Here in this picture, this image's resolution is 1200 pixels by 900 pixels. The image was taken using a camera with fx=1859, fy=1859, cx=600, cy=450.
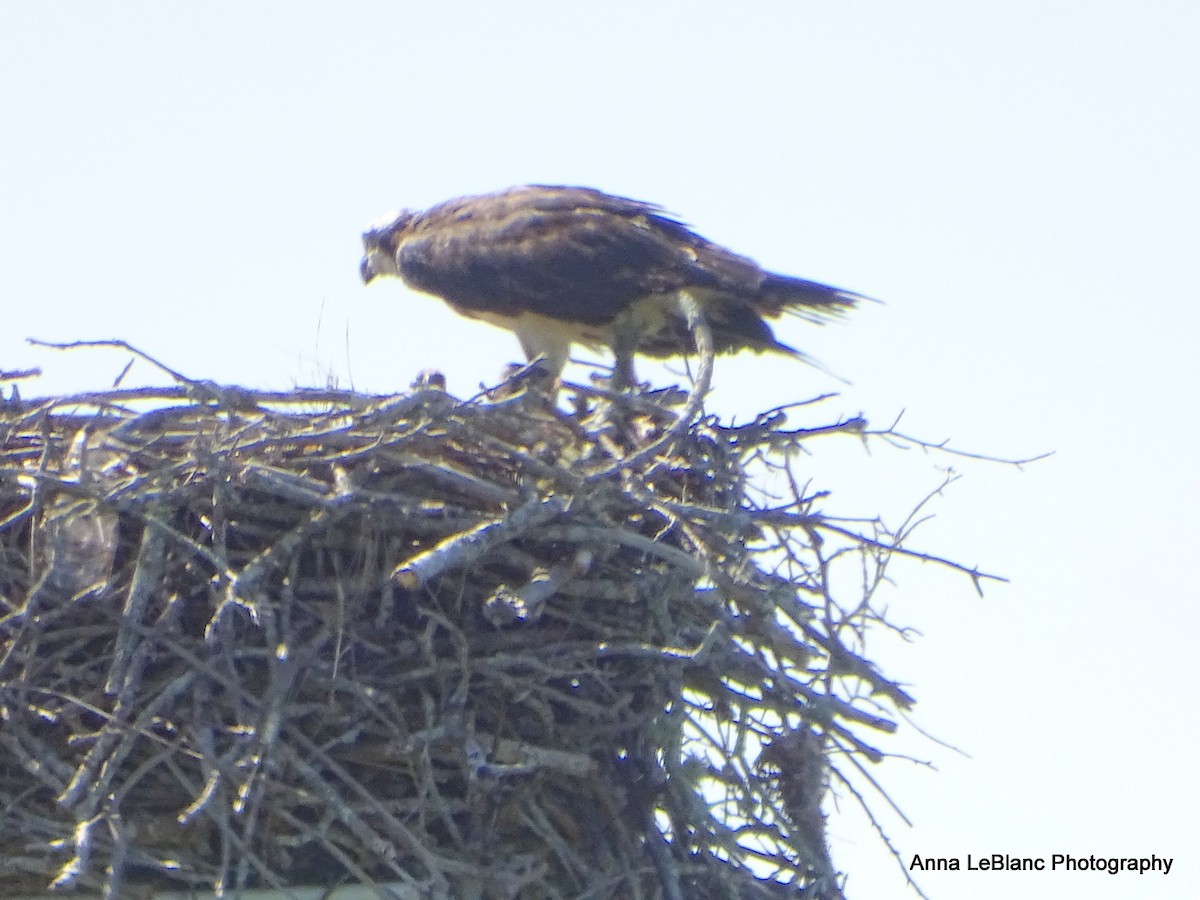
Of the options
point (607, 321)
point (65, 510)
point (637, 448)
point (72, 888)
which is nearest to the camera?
point (72, 888)

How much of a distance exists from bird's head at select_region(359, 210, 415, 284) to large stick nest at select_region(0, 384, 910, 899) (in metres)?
3.18

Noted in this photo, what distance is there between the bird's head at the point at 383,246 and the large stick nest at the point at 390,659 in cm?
318

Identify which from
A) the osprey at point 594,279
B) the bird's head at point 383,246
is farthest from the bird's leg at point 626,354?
the bird's head at point 383,246

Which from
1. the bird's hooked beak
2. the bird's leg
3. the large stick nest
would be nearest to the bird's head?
the bird's hooked beak

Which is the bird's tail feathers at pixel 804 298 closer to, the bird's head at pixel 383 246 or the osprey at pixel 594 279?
the osprey at pixel 594 279

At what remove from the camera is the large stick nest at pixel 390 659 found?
567cm

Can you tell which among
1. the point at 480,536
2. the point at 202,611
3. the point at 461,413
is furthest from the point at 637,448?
the point at 202,611

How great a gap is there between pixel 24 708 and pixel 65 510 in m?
0.66

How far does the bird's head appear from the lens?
9.66m

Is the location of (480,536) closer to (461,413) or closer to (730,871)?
(461,413)

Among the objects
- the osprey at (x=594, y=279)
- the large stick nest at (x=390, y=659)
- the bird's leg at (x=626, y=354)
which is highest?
the osprey at (x=594, y=279)

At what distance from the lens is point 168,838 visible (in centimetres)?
571

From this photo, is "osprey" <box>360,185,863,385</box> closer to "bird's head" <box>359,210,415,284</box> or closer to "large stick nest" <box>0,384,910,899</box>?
"bird's head" <box>359,210,415,284</box>

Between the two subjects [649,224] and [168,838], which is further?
[649,224]
